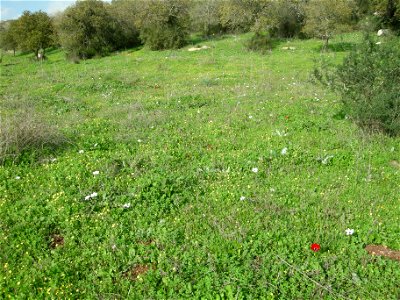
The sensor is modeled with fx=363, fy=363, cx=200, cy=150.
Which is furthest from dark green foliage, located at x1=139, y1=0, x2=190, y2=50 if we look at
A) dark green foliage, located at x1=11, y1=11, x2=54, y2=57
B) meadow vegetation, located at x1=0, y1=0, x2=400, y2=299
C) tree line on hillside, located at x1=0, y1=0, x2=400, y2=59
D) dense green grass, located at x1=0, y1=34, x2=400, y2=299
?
dense green grass, located at x1=0, y1=34, x2=400, y2=299

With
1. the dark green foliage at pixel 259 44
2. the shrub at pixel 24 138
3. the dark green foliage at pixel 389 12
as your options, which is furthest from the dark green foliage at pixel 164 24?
the shrub at pixel 24 138

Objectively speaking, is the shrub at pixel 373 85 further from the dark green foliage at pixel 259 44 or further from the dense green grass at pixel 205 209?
the dark green foliage at pixel 259 44

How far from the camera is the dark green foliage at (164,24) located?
29.9 m

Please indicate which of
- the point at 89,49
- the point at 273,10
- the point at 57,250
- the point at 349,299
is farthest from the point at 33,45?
the point at 349,299

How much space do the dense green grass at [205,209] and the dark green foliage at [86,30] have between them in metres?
22.4

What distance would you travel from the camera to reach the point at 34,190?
221 inches

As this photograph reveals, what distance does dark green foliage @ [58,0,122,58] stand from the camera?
29906 millimetres

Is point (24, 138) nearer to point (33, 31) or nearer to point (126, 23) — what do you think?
point (126, 23)

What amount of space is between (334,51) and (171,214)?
20.9 m

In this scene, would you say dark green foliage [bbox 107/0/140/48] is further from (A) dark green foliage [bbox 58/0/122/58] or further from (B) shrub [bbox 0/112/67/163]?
(B) shrub [bbox 0/112/67/163]

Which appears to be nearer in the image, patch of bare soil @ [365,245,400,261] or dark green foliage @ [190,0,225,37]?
patch of bare soil @ [365,245,400,261]

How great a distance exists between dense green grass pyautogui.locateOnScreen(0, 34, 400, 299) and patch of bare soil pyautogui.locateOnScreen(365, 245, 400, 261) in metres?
0.08

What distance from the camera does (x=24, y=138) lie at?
22.0 feet

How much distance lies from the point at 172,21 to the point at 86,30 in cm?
734
